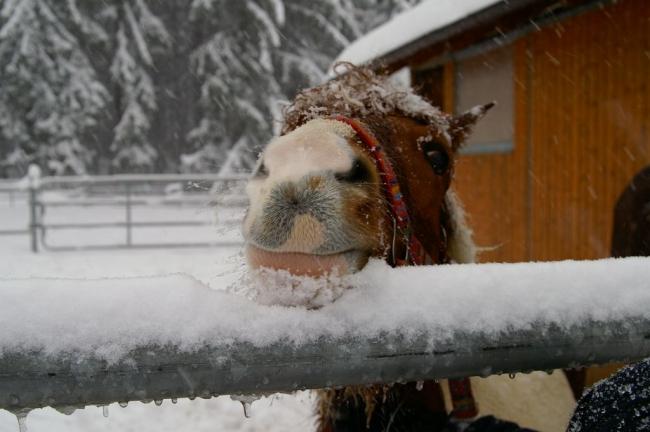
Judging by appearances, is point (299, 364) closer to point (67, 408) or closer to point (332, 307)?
point (332, 307)

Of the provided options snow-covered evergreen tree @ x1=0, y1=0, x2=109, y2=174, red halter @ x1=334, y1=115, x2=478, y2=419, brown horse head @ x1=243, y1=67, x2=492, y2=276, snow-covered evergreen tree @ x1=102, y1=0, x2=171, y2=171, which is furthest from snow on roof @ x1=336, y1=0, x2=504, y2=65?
snow-covered evergreen tree @ x1=0, y1=0, x2=109, y2=174

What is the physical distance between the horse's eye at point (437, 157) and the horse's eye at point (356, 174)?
0.72 meters

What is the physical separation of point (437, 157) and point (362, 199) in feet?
2.86

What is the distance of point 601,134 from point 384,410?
4.32m

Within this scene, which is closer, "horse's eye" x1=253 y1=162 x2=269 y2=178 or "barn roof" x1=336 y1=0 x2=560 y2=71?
"horse's eye" x1=253 y1=162 x2=269 y2=178

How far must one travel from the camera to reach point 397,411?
178 cm

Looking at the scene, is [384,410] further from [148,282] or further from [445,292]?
[148,282]

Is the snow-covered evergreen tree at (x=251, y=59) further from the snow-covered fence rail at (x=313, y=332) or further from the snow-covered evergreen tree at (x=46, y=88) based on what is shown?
the snow-covered fence rail at (x=313, y=332)

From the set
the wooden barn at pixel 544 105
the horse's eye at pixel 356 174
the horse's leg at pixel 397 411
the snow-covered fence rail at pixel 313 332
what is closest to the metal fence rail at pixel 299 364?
the snow-covered fence rail at pixel 313 332

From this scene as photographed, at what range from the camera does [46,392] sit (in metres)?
0.77

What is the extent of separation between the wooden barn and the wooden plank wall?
0.03 feet


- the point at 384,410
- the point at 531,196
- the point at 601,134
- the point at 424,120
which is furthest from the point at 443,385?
the point at 531,196

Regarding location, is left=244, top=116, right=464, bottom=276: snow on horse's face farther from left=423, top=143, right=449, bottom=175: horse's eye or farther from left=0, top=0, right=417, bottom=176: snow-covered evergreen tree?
left=0, top=0, right=417, bottom=176: snow-covered evergreen tree

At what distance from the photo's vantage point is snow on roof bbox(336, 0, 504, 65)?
503 centimetres
